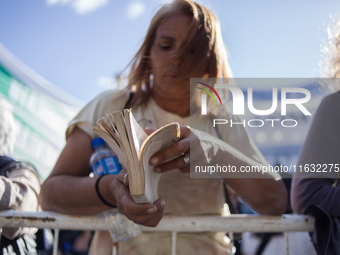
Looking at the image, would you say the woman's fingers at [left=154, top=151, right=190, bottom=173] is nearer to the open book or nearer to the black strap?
the open book

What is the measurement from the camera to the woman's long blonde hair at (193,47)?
46.7 inches

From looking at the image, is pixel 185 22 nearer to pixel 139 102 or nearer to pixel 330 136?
pixel 139 102

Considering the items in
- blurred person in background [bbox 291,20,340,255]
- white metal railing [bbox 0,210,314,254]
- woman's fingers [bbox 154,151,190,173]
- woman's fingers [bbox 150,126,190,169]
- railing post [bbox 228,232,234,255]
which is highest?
woman's fingers [bbox 150,126,190,169]

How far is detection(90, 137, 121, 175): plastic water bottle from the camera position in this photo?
39.2 inches

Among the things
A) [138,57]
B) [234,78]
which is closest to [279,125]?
[234,78]

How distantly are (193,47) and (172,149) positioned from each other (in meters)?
0.59

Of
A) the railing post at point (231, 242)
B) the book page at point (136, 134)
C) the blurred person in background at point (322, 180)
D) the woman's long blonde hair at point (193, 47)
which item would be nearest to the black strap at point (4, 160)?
the woman's long blonde hair at point (193, 47)

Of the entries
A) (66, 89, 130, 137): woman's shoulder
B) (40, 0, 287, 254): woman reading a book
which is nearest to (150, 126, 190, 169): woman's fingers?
(40, 0, 287, 254): woman reading a book

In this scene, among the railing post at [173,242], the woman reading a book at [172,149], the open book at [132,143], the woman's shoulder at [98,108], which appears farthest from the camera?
the woman's shoulder at [98,108]

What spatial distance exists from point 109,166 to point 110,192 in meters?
0.15

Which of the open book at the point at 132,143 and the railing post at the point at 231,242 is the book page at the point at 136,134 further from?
the railing post at the point at 231,242

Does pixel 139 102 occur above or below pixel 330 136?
above

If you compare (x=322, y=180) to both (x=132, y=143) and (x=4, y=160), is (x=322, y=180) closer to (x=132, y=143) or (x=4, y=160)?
(x=132, y=143)

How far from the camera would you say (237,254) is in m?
1.09
